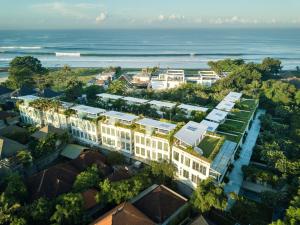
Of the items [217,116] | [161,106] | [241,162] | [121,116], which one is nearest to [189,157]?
[241,162]

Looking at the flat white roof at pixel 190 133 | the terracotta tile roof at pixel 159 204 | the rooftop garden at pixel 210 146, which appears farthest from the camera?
the flat white roof at pixel 190 133

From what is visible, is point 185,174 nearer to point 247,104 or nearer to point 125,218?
point 125,218

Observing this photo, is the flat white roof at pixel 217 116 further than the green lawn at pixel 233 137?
Yes

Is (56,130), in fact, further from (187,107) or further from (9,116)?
(187,107)

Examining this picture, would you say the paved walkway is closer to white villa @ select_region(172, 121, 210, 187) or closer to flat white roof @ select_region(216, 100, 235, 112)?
white villa @ select_region(172, 121, 210, 187)

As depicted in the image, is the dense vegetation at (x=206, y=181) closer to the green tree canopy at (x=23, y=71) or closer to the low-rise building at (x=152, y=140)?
the low-rise building at (x=152, y=140)

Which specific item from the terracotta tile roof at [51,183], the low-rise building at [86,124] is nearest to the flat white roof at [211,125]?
the low-rise building at [86,124]
